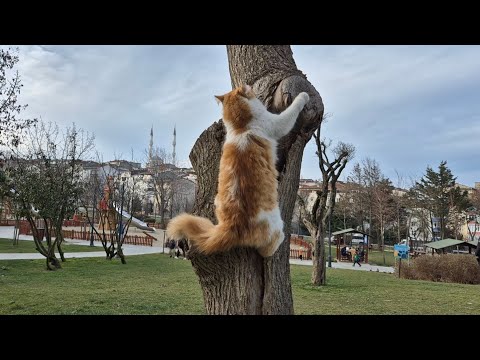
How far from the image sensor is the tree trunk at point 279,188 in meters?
1.76

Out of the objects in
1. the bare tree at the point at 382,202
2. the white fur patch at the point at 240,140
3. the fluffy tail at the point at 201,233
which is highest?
the bare tree at the point at 382,202

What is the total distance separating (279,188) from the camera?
192cm

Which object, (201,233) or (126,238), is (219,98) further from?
(126,238)

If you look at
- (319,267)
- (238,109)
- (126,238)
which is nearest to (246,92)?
(238,109)

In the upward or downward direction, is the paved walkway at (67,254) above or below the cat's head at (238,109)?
below

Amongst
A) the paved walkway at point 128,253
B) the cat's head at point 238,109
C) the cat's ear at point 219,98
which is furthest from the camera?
the paved walkway at point 128,253

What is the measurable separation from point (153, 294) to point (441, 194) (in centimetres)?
2009

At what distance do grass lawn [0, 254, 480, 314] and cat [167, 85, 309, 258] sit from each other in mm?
3801

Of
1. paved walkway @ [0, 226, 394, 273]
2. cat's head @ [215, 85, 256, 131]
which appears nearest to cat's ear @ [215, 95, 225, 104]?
cat's head @ [215, 85, 256, 131]

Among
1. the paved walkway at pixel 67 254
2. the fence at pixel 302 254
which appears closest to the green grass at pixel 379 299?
the fence at pixel 302 254

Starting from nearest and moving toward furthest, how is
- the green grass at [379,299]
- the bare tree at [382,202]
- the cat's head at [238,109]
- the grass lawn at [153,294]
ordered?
the cat's head at [238,109] → the grass lawn at [153,294] → the green grass at [379,299] → the bare tree at [382,202]

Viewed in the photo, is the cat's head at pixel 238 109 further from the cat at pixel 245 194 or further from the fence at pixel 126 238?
the fence at pixel 126 238
